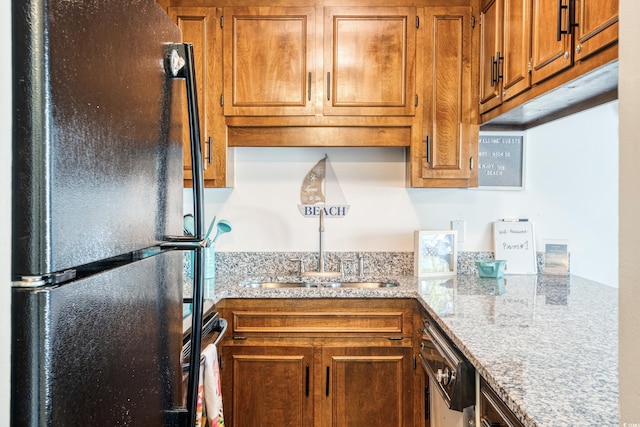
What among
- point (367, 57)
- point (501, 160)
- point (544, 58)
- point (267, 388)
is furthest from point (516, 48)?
point (267, 388)

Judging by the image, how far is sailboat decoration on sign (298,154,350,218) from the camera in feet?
8.88

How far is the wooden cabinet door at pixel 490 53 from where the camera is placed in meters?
2.11

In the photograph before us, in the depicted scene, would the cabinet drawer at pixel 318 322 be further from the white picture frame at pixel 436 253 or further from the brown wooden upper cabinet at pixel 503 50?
the brown wooden upper cabinet at pixel 503 50

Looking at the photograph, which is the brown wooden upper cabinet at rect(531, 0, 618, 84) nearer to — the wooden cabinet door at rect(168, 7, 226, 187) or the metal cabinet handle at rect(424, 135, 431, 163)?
the metal cabinet handle at rect(424, 135, 431, 163)

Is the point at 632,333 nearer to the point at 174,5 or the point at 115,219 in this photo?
the point at 115,219

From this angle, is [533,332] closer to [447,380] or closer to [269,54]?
[447,380]

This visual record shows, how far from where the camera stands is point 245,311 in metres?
2.18

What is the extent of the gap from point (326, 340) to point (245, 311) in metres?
0.41

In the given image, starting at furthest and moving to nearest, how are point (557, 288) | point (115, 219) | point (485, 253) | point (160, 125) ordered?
point (485, 253)
point (557, 288)
point (160, 125)
point (115, 219)

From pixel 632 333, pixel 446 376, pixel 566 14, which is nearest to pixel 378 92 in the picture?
pixel 566 14

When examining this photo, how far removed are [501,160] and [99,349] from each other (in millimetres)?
2473

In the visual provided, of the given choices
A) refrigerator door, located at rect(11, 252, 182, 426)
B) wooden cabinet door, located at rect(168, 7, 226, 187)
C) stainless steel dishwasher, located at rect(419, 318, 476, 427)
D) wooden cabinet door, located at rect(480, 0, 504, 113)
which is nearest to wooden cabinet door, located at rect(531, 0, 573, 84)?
wooden cabinet door, located at rect(480, 0, 504, 113)

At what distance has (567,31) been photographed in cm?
143

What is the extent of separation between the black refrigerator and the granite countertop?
2.28ft
